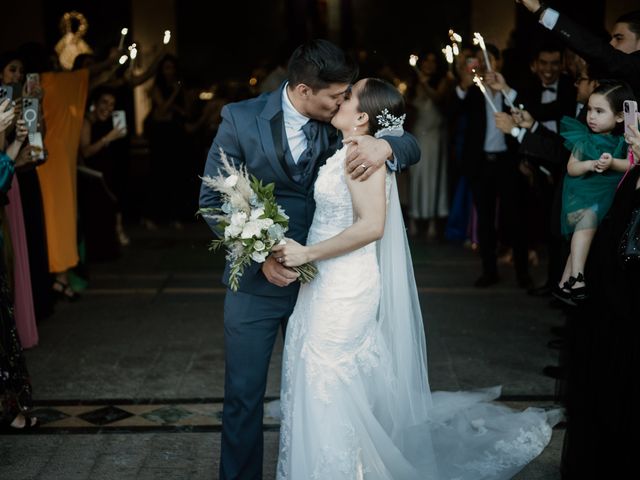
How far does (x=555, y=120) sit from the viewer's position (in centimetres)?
711

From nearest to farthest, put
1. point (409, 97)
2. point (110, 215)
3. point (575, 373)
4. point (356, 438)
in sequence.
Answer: point (356, 438), point (575, 373), point (110, 215), point (409, 97)

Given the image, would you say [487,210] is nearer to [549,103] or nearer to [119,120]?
[549,103]

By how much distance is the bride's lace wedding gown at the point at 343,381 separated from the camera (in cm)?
390

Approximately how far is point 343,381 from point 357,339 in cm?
18

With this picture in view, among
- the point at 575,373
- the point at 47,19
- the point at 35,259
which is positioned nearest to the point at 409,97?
the point at 47,19

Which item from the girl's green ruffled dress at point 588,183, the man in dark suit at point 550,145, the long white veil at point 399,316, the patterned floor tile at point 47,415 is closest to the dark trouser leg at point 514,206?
the man in dark suit at point 550,145

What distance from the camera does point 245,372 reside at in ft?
13.3

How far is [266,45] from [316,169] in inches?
410

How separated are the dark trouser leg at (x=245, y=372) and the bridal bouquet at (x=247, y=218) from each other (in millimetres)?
325

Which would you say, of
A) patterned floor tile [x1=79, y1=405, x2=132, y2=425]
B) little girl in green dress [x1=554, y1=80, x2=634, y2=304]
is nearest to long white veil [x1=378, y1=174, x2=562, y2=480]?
little girl in green dress [x1=554, y1=80, x2=634, y2=304]

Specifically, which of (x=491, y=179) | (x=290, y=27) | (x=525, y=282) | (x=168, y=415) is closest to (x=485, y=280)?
(x=525, y=282)

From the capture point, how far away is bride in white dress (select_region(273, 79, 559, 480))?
152 inches

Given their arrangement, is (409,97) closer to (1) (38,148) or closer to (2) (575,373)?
(1) (38,148)

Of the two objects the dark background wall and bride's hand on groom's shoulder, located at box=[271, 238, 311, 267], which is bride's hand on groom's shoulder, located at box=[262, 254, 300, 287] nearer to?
bride's hand on groom's shoulder, located at box=[271, 238, 311, 267]
